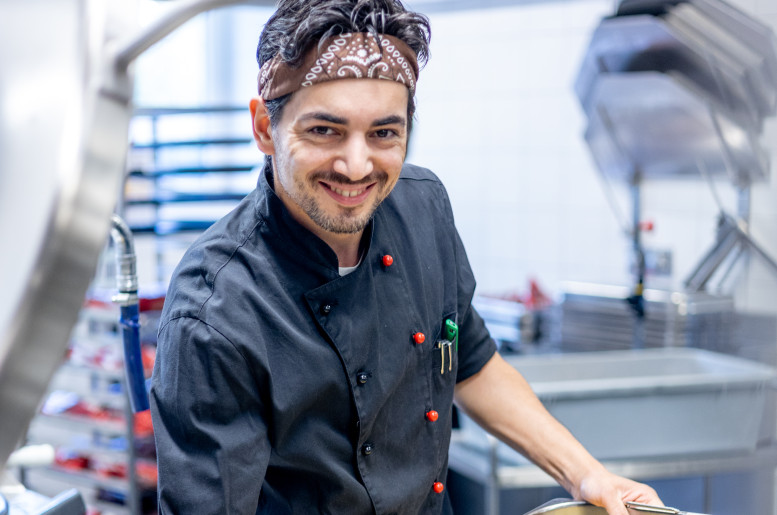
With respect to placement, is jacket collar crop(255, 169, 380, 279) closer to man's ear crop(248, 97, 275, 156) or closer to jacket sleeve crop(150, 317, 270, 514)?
man's ear crop(248, 97, 275, 156)

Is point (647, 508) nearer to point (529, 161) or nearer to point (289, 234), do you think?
point (289, 234)

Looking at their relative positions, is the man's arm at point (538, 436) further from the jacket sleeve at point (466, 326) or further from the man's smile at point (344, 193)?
the man's smile at point (344, 193)

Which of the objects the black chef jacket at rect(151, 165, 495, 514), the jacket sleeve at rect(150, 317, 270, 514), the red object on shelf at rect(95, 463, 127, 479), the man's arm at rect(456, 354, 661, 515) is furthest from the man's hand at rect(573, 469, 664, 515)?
the red object on shelf at rect(95, 463, 127, 479)

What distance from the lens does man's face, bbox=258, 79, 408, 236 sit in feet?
3.41

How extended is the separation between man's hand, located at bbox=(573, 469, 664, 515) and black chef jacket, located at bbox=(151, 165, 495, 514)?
0.26m

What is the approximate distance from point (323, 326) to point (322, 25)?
1.40 ft

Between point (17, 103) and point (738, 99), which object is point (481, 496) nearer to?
point (738, 99)

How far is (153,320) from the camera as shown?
3105 millimetres

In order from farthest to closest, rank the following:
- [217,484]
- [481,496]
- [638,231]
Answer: [638,231], [481,496], [217,484]

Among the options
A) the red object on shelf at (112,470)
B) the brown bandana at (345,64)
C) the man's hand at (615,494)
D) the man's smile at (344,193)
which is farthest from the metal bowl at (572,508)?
the red object on shelf at (112,470)

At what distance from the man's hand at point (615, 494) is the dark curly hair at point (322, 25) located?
72 cm

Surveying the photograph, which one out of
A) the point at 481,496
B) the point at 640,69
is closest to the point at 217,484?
the point at 481,496

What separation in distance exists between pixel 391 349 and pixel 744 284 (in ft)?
5.69

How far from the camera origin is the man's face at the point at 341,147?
3.41 ft
